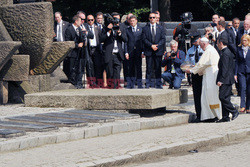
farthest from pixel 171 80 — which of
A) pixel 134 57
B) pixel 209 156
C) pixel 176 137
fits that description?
pixel 209 156

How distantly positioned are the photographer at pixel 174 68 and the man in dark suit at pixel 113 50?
54.6 inches

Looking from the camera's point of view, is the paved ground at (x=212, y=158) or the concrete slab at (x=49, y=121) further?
the concrete slab at (x=49, y=121)

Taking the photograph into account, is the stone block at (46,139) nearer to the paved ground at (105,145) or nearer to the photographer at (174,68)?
the paved ground at (105,145)

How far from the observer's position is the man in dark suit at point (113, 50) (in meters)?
15.4

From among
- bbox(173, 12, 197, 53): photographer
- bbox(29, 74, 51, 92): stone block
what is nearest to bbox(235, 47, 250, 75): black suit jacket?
bbox(173, 12, 197, 53): photographer

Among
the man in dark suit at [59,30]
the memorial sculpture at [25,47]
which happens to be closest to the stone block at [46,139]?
the memorial sculpture at [25,47]

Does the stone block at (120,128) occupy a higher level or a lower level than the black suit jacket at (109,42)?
lower

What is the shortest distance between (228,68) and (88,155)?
15.6ft

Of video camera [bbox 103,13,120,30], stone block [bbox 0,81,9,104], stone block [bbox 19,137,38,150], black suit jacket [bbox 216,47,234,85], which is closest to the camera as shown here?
stone block [bbox 19,137,38,150]

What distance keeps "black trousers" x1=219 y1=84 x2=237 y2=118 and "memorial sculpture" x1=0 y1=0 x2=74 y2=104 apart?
13.6 feet

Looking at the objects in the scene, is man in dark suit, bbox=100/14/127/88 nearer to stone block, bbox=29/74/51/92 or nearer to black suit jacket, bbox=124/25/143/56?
black suit jacket, bbox=124/25/143/56

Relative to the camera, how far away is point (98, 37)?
640 inches

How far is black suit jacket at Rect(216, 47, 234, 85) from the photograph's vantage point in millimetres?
11336

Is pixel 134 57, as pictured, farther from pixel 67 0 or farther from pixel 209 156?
pixel 67 0
